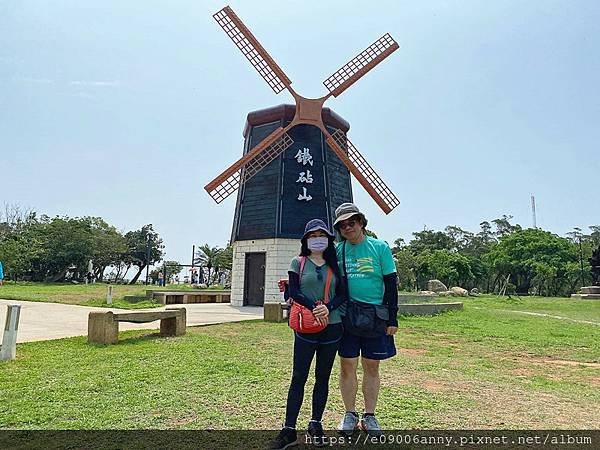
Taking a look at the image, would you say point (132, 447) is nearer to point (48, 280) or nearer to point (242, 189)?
point (242, 189)

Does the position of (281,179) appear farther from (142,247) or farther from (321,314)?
(142,247)

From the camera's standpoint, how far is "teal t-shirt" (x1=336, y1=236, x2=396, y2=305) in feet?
9.64

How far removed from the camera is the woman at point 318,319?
2.76 metres

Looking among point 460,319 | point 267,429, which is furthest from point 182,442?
point 460,319

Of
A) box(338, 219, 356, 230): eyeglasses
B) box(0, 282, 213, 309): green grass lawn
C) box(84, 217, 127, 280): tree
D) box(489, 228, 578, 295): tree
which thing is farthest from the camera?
box(84, 217, 127, 280): tree

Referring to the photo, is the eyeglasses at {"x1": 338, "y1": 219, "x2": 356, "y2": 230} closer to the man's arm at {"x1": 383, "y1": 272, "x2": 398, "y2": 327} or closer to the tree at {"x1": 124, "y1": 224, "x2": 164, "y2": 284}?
the man's arm at {"x1": 383, "y1": 272, "x2": 398, "y2": 327}

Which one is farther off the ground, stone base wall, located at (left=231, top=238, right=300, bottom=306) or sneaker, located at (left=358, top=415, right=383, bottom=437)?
stone base wall, located at (left=231, top=238, right=300, bottom=306)

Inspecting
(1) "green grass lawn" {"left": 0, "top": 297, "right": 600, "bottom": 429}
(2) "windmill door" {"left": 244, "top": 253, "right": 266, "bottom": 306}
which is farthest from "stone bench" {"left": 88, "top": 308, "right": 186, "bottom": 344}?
(2) "windmill door" {"left": 244, "top": 253, "right": 266, "bottom": 306}

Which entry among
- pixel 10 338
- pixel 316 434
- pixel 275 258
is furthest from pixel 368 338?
pixel 275 258

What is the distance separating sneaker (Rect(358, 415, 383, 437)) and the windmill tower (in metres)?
12.4

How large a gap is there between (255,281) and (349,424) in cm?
1338

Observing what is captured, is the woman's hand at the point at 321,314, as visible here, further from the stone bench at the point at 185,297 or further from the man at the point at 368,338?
the stone bench at the point at 185,297

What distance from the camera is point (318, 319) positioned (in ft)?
8.97

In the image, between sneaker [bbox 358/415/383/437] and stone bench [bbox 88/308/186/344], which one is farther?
stone bench [bbox 88/308/186/344]
